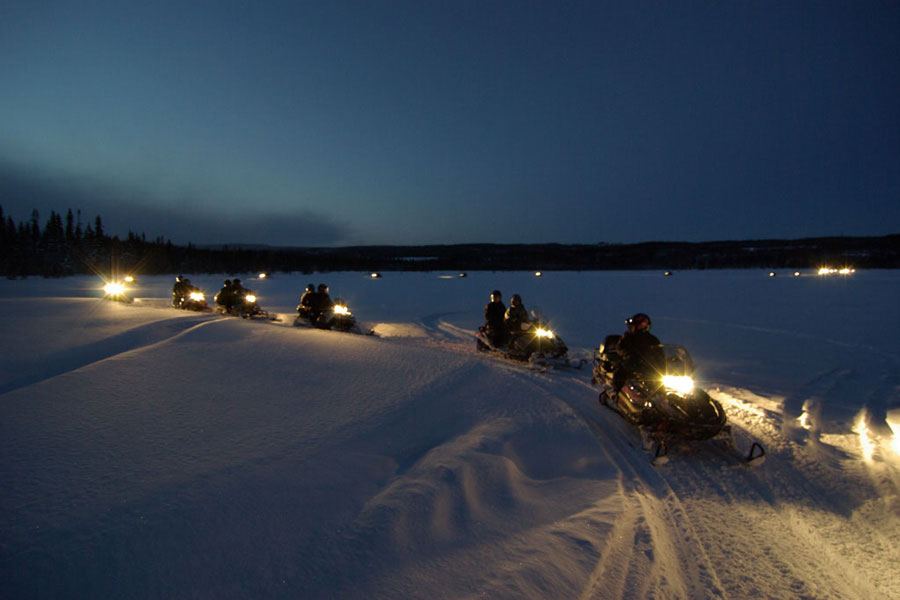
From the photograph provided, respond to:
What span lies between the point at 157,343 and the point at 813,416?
1078 cm

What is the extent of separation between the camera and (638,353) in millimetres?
6098

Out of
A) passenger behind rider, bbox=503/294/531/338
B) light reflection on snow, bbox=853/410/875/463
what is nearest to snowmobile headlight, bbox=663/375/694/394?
light reflection on snow, bbox=853/410/875/463

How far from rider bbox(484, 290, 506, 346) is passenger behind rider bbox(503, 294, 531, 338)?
0.15 meters

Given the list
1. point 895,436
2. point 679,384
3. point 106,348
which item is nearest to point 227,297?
point 106,348

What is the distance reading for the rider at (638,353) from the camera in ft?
19.7

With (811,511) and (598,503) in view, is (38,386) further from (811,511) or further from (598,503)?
(811,511)

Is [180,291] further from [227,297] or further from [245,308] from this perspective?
[245,308]

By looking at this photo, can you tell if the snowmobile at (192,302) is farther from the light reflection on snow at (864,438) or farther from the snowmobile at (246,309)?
the light reflection on snow at (864,438)

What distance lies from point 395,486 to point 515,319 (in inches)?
289

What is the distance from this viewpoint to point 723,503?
3936 mm

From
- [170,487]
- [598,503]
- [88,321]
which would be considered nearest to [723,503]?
[598,503]

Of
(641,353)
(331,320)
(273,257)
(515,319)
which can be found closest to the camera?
(641,353)

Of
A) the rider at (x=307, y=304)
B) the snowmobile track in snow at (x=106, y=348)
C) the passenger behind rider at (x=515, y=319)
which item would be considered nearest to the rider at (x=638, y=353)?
the passenger behind rider at (x=515, y=319)

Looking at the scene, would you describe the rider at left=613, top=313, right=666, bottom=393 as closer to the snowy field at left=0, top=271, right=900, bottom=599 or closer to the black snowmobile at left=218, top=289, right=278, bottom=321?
the snowy field at left=0, top=271, right=900, bottom=599
